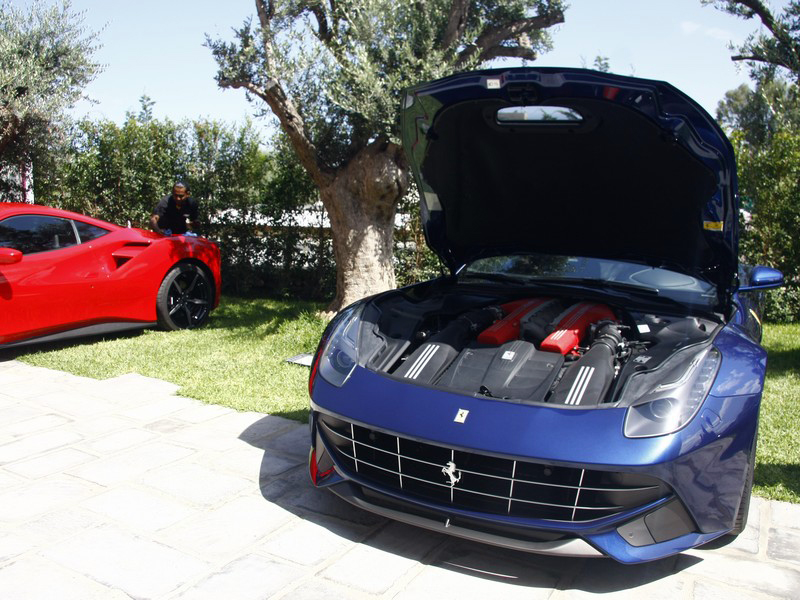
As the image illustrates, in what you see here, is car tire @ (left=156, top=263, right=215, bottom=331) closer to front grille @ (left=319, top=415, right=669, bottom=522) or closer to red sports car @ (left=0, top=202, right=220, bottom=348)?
red sports car @ (left=0, top=202, right=220, bottom=348)

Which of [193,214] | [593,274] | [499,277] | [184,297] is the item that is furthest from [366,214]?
[593,274]

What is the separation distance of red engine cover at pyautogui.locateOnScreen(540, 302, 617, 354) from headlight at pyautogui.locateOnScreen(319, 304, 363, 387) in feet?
2.97

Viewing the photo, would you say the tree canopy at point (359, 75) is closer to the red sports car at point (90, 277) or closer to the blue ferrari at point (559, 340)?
the red sports car at point (90, 277)

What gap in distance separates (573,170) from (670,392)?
5.18 feet

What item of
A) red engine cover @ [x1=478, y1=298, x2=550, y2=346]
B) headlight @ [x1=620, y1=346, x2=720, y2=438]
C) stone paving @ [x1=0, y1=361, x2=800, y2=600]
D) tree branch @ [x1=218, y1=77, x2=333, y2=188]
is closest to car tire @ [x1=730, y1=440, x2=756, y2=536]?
stone paving @ [x1=0, y1=361, x2=800, y2=600]

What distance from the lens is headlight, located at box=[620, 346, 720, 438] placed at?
2.62m

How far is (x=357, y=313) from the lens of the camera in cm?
368

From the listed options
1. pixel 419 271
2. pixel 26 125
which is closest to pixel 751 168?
pixel 419 271

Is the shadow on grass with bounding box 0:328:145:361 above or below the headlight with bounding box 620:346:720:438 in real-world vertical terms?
below

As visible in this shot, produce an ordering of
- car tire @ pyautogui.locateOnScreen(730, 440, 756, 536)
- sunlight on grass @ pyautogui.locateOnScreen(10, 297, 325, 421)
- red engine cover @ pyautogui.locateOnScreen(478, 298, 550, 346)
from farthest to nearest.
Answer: sunlight on grass @ pyautogui.locateOnScreen(10, 297, 325, 421) < red engine cover @ pyautogui.locateOnScreen(478, 298, 550, 346) < car tire @ pyautogui.locateOnScreen(730, 440, 756, 536)

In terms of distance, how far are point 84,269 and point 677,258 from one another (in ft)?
16.2

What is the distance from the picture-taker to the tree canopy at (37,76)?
7.98 meters

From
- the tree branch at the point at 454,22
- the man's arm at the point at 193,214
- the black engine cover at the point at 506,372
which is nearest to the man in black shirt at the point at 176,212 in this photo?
the man's arm at the point at 193,214

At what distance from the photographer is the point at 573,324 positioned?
3498 mm
